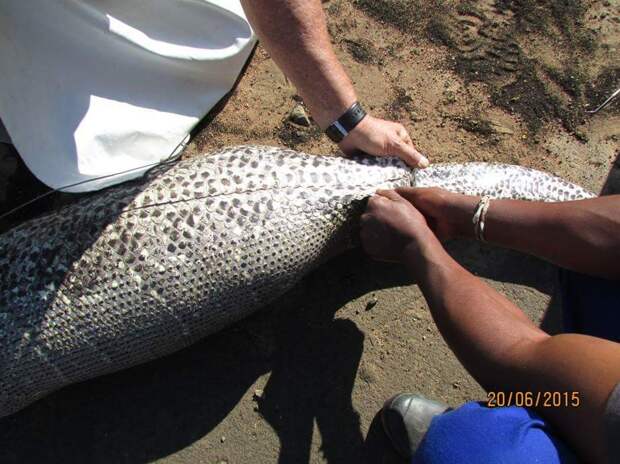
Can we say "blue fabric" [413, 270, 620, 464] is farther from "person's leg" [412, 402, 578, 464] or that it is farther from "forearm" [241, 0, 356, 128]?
"forearm" [241, 0, 356, 128]

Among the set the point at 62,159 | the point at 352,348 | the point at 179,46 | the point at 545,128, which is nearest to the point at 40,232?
the point at 62,159

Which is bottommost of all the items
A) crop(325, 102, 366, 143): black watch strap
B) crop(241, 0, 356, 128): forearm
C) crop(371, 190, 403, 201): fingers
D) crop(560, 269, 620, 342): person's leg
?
crop(560, 269, 620, 342): person's leg

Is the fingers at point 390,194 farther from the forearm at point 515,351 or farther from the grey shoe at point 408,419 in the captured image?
the grey shoe at point 408,419

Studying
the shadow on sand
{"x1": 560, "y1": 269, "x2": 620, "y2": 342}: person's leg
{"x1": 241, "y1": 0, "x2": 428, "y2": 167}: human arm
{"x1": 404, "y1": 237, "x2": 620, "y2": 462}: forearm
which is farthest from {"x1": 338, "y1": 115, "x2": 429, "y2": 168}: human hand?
{"x1": 560, "y1": 269, "x2": 620, "y2": 342}: person's leg

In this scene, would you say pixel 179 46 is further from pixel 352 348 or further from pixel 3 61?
pixel 352 348

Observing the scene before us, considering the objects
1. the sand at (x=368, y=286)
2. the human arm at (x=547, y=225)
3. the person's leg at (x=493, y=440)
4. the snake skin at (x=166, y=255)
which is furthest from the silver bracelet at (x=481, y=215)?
the person's leg at (x=493, y=440)

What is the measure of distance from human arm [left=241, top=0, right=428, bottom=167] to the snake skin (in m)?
0.11

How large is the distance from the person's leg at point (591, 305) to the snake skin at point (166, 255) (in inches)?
27.7

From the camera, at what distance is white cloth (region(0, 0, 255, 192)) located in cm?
270

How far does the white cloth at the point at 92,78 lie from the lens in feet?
8.86

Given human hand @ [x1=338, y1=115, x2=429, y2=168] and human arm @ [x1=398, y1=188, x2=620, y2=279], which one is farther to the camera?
human hand @ [x1=338, y1=115, x2=429, y2=168]

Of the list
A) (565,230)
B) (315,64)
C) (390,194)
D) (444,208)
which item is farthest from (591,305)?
(315,64)

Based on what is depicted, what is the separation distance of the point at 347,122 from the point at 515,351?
1.28 metres

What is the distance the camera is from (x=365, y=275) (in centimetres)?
322
